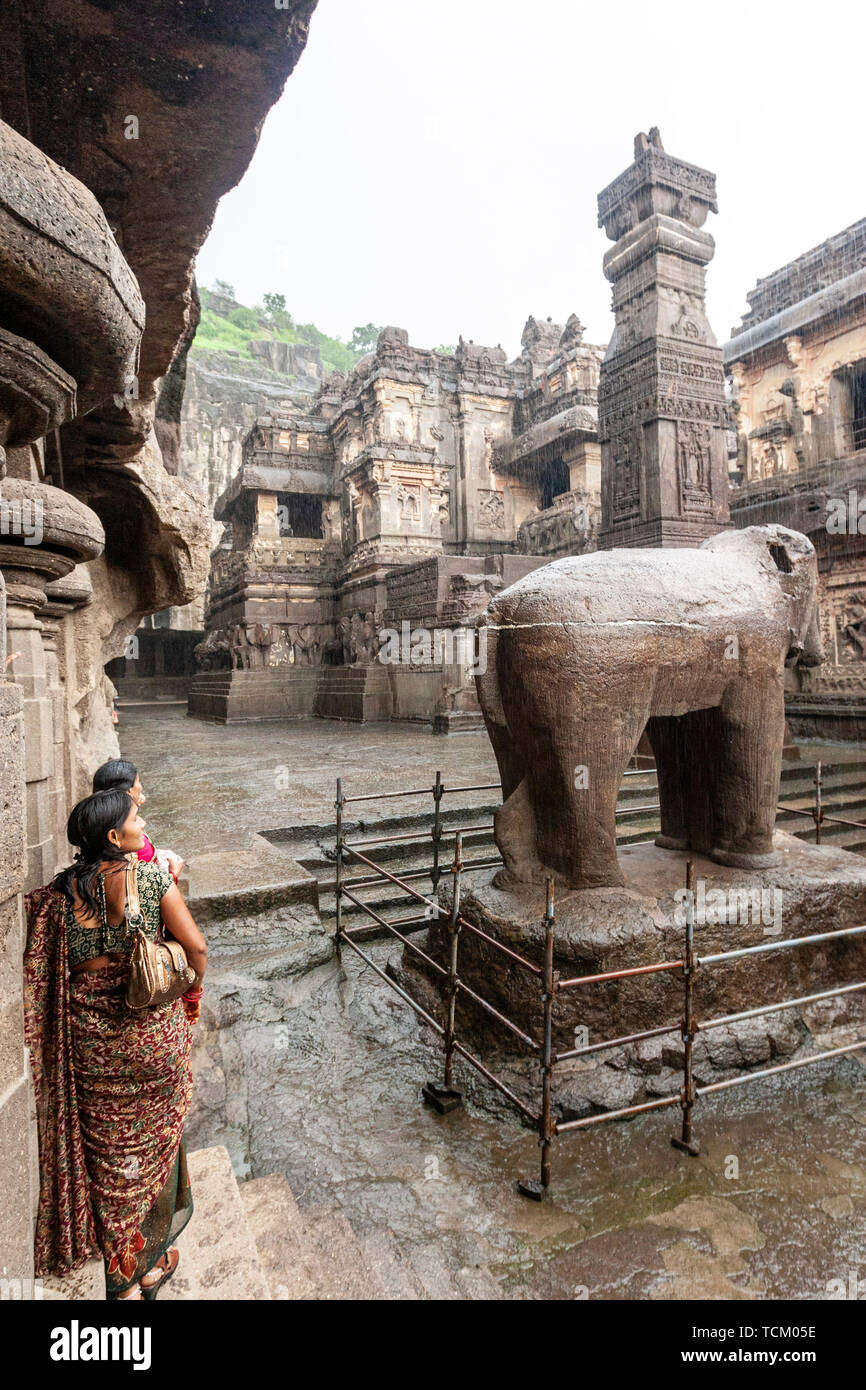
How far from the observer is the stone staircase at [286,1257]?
1649 millimetres

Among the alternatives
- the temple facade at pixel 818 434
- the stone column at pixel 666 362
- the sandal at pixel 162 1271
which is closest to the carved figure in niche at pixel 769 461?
the temple facade at pixel 818 434

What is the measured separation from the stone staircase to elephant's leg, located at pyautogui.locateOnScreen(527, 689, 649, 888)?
60.0 inches

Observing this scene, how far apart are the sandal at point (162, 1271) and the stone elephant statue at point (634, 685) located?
1.91 meters

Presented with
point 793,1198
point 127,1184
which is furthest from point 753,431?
point 127,1184

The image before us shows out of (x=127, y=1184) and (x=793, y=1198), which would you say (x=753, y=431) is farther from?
(x=127, y=1184)

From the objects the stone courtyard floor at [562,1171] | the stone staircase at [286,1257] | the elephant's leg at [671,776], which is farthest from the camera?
the elephant's leg at [671,776]

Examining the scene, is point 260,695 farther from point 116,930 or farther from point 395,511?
point 116,930

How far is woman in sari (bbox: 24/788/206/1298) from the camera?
1.57 meters

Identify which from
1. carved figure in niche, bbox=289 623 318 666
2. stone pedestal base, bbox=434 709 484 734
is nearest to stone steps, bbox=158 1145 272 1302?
stone pedestal base, bbox=434 709 484 734

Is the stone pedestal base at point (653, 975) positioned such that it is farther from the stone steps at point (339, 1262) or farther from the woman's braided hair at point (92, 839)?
the woman's braided hair at point (92, 839)

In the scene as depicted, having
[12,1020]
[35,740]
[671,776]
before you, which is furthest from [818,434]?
[12,1020]

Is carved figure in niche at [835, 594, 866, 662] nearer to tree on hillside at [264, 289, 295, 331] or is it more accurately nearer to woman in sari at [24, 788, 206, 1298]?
woman in sari at [24, 788, 206, 1298]

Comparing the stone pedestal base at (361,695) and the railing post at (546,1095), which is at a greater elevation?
the stone pedestal base at (361,695)

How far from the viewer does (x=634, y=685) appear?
3.02 m
